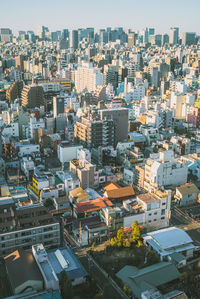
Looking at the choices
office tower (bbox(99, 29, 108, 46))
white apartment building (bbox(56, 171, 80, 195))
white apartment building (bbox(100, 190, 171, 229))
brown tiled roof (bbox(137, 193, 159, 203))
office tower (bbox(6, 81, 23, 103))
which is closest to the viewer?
white apartment building (bbox(100, 190, 171, 229))

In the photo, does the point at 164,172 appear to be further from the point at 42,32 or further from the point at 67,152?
the point at 42,32

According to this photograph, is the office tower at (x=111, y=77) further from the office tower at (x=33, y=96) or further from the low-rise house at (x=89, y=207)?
the low-rise house at (x=89, y=207)

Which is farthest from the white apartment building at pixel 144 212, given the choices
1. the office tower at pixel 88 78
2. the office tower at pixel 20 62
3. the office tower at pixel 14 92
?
the office tower at pixel 20 62

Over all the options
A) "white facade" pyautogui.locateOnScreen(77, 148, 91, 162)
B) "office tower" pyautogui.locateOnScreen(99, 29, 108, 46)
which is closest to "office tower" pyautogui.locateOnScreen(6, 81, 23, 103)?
"white facade" pyautogui.locateOnScreen(77, 148, 91, 162)

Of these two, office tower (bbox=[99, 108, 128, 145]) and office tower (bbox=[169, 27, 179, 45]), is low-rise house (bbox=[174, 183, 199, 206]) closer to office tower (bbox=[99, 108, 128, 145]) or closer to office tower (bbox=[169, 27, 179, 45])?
office tower (bbox=[99, 108, 128, 145])

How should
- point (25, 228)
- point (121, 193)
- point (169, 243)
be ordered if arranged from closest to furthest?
point (25, 228) → point (169, 243) → point (121, 193)

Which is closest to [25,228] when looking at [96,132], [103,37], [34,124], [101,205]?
[101,205]

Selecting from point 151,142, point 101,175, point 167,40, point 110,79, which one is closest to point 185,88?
point 110,79
